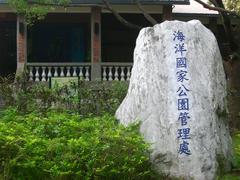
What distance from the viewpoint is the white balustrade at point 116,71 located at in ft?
56.5

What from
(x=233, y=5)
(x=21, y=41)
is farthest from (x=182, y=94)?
(x=233, y=5)

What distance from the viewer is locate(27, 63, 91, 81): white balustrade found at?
55.7 feet

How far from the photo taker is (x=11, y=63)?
1998 cm

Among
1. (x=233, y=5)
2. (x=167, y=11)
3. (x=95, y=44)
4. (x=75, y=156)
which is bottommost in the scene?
(x=75, y=156)

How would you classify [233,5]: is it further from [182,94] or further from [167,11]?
[182,94]

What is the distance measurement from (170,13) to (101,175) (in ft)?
40.1

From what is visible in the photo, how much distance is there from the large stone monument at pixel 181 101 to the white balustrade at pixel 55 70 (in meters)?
9.83

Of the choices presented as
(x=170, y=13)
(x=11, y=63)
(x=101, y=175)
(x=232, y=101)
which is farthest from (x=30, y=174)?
(x=11, y=63)

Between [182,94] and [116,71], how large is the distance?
34.3ft

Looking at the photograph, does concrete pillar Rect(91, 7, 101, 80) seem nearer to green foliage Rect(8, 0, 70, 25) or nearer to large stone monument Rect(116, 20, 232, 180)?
green foliage Rect(8, 0, 70, 25)

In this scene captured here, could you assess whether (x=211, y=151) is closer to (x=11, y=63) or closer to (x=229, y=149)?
(x=229, y=149)

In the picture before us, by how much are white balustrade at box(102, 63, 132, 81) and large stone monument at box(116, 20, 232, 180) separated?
32.2 feet

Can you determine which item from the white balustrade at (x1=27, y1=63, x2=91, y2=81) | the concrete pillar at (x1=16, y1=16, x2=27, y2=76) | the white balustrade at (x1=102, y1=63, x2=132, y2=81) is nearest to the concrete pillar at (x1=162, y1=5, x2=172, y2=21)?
the white balustrade at (x1=102, y1=63, x2=132, y2=81)

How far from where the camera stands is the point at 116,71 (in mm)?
17281
